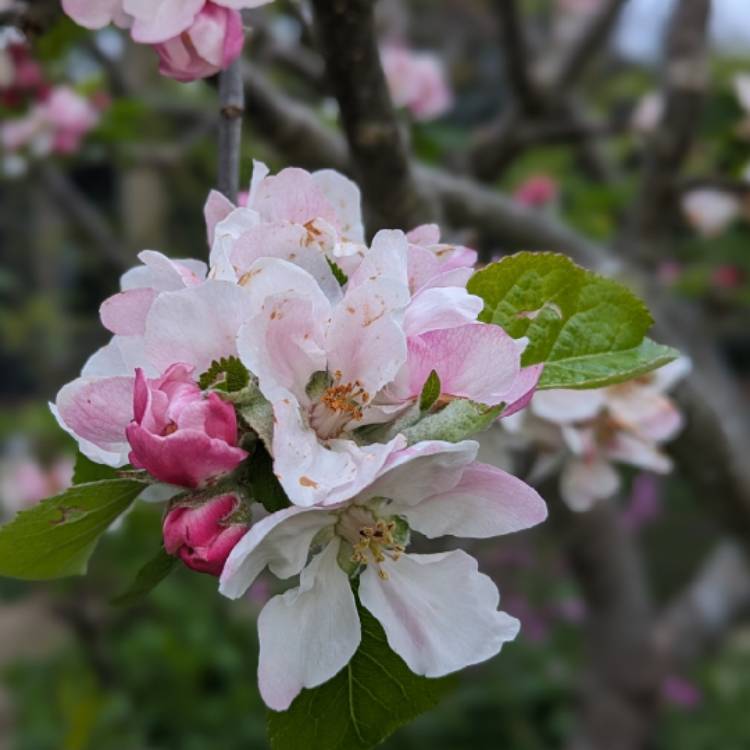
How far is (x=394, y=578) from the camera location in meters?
0.54

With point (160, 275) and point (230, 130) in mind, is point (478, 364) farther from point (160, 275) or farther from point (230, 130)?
point (230, 130)

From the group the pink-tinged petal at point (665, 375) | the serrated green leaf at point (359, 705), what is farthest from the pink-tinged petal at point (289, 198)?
the pink-tinged petal at point (665, 375)

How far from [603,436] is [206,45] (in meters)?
0.53

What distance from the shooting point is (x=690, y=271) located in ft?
9.64

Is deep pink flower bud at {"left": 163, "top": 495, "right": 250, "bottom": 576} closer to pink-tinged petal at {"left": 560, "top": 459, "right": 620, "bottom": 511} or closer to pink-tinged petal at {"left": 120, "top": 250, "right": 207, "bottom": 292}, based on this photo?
pink-tinged petal at {"left": 120, "top": 250, "right": 207, "bottom": 292}

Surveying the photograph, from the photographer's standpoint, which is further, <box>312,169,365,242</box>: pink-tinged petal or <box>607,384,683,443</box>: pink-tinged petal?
<box>607,384,683,443</box>: pink-tinged petal

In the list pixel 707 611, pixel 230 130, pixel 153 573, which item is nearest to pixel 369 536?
pixel 153 573

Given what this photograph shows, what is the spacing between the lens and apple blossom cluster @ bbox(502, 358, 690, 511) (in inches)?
36.8

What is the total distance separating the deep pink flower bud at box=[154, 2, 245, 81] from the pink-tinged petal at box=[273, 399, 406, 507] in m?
0.27

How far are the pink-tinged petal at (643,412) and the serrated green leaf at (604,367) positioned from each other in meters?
0.30

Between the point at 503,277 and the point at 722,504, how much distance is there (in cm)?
124

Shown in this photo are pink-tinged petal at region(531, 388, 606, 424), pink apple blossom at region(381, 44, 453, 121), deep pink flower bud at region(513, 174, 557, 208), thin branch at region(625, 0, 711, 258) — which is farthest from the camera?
deep pink flower bud at region(513, 174, 557, 208)

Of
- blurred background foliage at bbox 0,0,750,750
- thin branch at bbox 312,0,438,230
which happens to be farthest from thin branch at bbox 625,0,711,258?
thin branch at bbox 312,0,438,230

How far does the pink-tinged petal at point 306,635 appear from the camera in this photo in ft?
1.69
